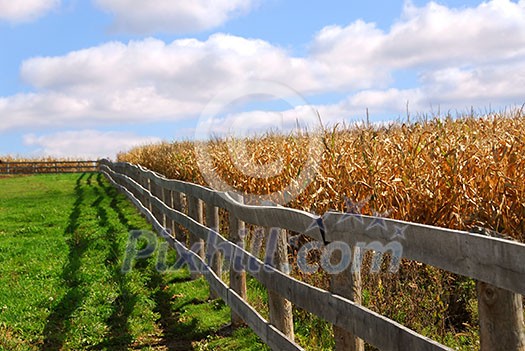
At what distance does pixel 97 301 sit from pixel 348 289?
5900 mm

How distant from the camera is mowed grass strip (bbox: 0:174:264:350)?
780cm

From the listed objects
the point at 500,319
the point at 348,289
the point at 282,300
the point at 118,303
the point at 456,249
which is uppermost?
the point at 456,249

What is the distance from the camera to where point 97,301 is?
30.9 feet

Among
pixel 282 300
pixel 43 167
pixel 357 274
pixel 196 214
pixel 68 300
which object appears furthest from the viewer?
pixel 43 167

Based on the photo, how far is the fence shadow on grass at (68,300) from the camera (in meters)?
8.00

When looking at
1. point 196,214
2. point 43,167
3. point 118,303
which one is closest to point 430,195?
point 196,214

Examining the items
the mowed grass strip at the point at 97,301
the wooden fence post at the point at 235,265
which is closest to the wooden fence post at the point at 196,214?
the mowed grass strip at the point at 97,301

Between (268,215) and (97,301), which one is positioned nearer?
(268,215)

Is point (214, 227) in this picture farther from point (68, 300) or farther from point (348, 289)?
point (348, 289)

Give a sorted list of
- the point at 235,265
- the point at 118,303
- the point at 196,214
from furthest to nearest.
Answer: the point at 196,214 → the point at 118,303 → the point at 235,265

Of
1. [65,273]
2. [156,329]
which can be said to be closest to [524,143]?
[156,329]

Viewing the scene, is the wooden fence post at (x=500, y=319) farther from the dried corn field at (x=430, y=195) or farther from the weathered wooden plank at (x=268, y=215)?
the dried corn field at (x=430, y=195)

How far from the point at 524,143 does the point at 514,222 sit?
1.24m

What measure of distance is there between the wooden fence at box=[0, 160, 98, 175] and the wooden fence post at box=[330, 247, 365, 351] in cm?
5467
